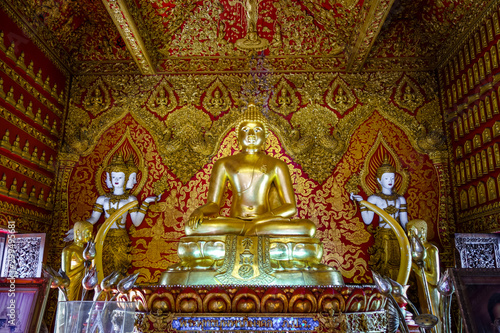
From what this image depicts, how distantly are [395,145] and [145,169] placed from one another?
3196mm

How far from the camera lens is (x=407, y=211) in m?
4.95

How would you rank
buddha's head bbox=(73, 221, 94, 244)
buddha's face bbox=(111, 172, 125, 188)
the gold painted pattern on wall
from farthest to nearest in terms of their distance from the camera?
buddha's face bbox=(111, 172, 125, 188), the gold painted pattern on wall, buddha's head bbox=(73, 221, 94, 244)

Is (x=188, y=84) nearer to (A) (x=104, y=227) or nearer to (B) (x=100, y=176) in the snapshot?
(B) (x=100, y=176)

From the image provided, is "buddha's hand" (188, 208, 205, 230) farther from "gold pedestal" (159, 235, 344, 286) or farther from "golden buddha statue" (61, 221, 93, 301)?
"golden buddha statue" (61, 221, 93, 301)

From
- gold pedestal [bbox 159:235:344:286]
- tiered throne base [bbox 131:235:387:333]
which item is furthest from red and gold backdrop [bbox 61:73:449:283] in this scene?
tiered throne base [bbox 131:235:387:333]

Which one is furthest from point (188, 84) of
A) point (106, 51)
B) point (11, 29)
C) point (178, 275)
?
point (178, 275)

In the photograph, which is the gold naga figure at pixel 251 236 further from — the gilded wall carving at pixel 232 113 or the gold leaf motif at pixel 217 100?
the gold leaf motif at pixel 217 100

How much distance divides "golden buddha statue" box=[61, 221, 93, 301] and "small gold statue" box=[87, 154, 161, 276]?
93cm

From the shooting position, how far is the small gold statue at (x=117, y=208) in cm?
479

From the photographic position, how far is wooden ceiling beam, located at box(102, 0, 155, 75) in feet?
13.8

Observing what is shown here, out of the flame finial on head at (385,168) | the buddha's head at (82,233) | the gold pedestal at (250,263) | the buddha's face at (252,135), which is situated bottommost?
the gold pedestal at (250,263)

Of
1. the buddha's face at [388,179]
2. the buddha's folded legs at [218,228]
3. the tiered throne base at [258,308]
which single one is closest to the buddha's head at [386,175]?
the buddha's face at [388,179]

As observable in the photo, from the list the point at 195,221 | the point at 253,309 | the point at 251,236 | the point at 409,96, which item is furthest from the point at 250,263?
the point at 409,96

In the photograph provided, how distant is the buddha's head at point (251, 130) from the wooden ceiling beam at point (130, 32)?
147cm
